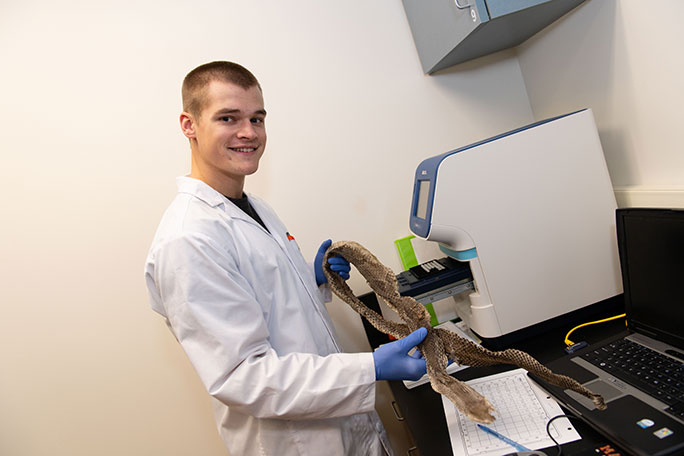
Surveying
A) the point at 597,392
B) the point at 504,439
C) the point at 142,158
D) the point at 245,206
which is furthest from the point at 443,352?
the point at 142,158

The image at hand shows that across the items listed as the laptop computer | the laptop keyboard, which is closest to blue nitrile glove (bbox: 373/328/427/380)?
the laptop computer

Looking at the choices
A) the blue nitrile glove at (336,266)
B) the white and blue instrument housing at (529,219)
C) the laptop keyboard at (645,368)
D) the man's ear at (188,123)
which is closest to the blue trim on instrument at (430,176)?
the white and blue instrument housing at (529,219)

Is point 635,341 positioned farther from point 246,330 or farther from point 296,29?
point 296,29

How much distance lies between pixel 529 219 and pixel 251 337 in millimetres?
792

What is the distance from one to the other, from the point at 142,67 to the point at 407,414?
56.4 inches

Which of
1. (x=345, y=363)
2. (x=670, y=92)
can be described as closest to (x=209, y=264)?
(x=345, y=363)

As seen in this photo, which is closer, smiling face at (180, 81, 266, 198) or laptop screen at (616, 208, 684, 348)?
laptop screen at (616, 208, 684, 348)

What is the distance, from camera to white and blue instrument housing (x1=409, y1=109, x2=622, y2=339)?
3.78 feet

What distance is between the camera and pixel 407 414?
107 cm

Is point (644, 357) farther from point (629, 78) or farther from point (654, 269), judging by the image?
point (629, 78)

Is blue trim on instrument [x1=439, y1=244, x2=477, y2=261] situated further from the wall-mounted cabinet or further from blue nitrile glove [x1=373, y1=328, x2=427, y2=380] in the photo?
the wall-mounted cabinet

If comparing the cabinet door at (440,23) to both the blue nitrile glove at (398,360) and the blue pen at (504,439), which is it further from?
the blue pen at (504,439)

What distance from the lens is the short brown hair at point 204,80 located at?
115 cm

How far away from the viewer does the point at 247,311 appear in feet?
3.23
